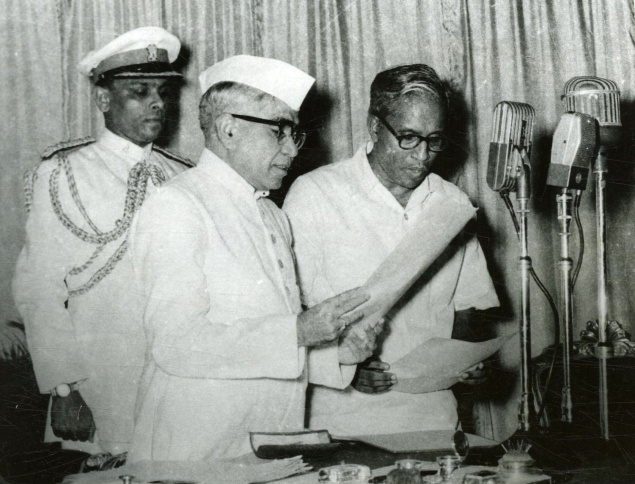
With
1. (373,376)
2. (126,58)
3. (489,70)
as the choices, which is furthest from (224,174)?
(489,70)

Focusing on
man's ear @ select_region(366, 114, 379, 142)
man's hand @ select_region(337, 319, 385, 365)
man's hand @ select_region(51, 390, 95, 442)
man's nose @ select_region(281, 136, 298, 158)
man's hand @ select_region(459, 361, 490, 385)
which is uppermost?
man's ear @ select_region(366, 114, 379, 142)

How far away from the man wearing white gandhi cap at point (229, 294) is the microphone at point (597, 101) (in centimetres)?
82

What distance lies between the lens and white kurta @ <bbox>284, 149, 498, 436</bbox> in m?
2.34

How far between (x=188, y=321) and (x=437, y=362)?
0.85 metres

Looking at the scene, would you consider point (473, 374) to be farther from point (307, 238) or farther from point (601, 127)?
point (601, 127)

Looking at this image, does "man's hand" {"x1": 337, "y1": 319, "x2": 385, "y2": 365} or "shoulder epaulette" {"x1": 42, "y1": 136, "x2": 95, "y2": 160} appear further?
"shoulder epaulette" {"x1": 42, "y1": 136, "x2": 95, "y2": 160}

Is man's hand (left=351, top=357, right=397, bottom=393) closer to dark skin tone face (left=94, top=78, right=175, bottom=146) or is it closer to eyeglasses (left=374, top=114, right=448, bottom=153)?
eyeglasses (left=374, top=114, right=448, bottom=153)

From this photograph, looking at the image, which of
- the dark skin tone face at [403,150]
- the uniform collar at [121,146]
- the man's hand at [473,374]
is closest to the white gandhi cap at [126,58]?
the uniform collar at [121,146]

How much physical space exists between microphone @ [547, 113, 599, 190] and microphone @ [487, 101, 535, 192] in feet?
0.30

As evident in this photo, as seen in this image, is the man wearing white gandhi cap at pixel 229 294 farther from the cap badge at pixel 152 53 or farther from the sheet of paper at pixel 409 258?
the cap badge at pixel 152 53

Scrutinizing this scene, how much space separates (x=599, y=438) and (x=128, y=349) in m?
1.34

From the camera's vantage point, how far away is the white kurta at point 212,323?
182 centimetres

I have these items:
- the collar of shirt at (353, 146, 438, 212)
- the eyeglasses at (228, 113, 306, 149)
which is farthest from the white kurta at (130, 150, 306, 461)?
A: the collar of shirt at (353, 146, 438, 212)

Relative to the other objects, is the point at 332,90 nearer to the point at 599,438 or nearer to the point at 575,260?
the point at 575,260
